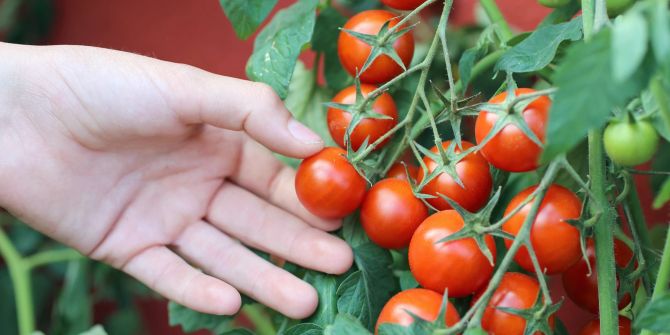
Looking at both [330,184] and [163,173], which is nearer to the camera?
[330,184]

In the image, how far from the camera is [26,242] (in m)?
1.35

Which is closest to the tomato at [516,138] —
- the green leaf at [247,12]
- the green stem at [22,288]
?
the green leaf at [247,12]

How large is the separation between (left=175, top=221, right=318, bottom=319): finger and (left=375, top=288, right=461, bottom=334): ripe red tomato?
155 millimetres

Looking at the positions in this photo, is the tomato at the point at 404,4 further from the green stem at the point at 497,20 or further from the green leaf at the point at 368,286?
the green leaf at the point at 368,286

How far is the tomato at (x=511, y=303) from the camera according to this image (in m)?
0.56

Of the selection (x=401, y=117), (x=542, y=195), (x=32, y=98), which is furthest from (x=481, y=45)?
(x=32, y=98)

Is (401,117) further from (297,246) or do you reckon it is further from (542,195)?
(542,195)

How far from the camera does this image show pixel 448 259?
580 mm

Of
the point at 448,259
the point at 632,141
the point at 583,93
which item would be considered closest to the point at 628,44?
the point at 583,93

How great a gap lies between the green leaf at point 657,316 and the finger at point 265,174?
48 cm

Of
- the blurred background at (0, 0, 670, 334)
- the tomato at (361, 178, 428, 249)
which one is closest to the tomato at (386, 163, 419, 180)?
the tomato at (361, 178, 428, 249)

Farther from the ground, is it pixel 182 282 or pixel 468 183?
pixel 468 183

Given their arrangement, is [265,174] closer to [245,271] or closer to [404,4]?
[245,271]

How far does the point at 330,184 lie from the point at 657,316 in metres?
0.31
